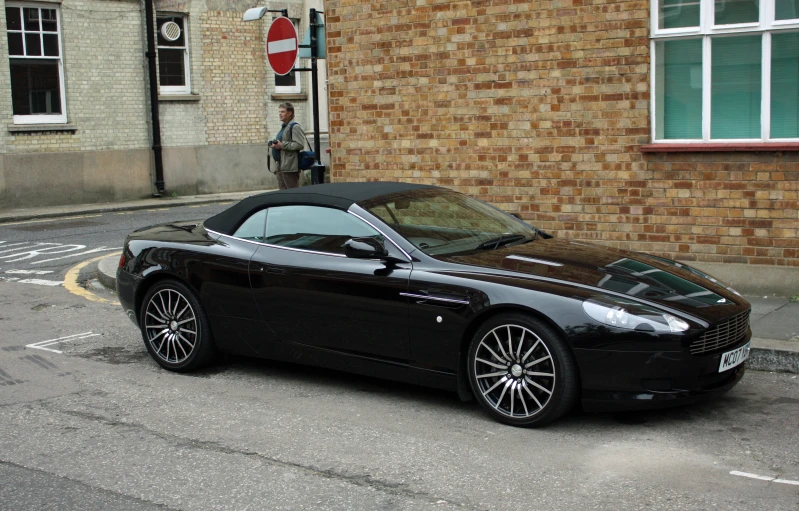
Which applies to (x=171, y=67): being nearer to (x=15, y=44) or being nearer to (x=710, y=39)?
(x=15, y=44)

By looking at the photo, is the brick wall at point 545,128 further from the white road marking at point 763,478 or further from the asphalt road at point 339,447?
the white road marking at point 763,478

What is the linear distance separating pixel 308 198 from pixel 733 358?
9.65 ft

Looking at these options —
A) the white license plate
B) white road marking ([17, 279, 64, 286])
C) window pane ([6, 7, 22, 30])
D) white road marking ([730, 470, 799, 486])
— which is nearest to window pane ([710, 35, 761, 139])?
the white license plate

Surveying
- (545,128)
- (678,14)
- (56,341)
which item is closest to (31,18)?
(56,341)

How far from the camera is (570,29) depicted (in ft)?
31.6

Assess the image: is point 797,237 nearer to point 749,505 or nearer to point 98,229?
point 749,505

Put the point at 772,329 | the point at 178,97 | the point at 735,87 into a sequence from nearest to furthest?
the point at 772,329 < the point at 735,87 < the point at 178,97

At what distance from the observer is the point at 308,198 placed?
22.2 ft

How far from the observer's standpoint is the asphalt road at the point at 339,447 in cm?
458

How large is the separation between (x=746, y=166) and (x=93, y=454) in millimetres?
6341

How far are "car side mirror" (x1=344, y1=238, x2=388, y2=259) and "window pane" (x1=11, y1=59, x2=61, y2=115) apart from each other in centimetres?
1614

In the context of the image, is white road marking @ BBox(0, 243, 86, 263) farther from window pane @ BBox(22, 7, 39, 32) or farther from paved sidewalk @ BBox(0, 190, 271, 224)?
window pane @ BBox(22, 7, 39, 32)

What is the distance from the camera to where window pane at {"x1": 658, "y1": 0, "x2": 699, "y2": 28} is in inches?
362

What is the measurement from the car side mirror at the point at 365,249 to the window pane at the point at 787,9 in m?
4.89
